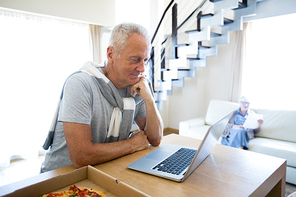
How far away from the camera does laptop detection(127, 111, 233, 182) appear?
0.83 m

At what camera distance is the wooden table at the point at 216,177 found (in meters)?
0.76

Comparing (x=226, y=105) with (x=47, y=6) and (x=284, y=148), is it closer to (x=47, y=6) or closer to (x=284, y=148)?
(x=284, y=148)

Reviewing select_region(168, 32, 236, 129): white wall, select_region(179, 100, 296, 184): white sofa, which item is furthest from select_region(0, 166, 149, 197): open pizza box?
select_region(168, 32, 236, 129): white wall

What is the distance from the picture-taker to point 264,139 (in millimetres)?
3076

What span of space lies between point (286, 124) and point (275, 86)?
2.33 feet

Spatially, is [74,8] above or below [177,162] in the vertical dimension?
above

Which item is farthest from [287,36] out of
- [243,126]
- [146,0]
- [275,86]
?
[146,0]

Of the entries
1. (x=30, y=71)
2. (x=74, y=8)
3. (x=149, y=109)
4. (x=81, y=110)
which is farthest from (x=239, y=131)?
(x=30, y=71)

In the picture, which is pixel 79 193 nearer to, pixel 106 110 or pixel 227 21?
pixel 106 110

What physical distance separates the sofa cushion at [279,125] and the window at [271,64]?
1.01ft

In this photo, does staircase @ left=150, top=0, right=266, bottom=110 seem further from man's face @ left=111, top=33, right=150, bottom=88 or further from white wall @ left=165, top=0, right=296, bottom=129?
man's face @ left=111, top=33, right=150, bottom=88

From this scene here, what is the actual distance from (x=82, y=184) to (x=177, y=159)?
0.45 meters

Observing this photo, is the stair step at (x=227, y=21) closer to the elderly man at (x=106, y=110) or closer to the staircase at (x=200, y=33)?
the staircase at (x=200, y=33)

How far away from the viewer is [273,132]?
314cm
